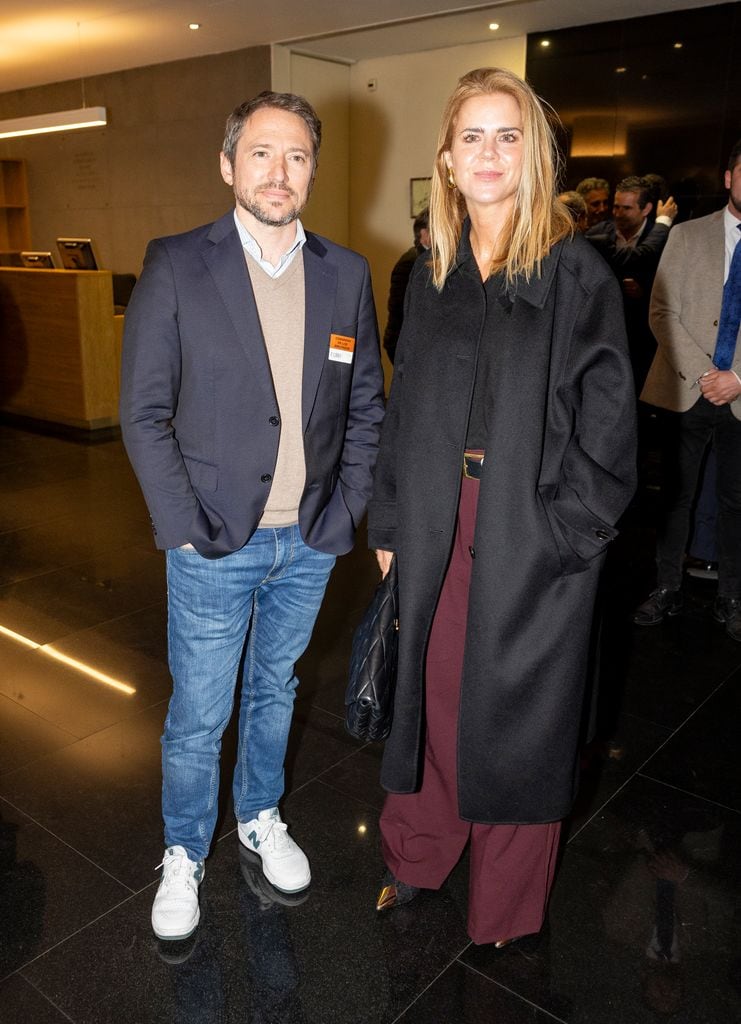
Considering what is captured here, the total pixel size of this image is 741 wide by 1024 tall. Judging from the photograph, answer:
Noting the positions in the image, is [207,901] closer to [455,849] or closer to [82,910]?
[82,910]

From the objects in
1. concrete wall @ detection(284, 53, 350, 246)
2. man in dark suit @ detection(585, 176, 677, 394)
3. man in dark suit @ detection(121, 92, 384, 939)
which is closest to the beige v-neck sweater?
man in dark suit @ detection(121, 92, 384, 939)

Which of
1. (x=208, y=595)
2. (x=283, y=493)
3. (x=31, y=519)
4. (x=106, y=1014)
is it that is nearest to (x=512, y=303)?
(x=283, y=493)

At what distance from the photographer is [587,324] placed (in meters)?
1.62

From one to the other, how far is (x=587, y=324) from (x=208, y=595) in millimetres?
950

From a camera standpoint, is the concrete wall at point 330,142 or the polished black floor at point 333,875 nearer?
the polished black floor at point 333,875

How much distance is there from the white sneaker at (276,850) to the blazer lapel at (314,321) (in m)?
1.04

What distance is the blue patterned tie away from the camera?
3.46m

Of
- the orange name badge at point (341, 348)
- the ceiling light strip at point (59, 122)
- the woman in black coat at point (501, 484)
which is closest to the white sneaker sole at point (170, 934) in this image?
the woman in black coat at point (501, 484)

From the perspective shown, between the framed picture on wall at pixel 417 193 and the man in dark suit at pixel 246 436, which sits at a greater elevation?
the framed picture on wall at pixel 417 193

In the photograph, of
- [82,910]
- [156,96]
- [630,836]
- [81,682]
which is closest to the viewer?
[82,910]

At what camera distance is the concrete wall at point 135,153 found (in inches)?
355

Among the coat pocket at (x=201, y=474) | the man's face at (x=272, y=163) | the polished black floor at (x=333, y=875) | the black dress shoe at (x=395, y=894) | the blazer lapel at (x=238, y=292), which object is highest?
the man's face at (x=272, y=163)

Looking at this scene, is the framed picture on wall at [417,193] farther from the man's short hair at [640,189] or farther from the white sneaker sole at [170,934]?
the white sneaker sole at [170,934]

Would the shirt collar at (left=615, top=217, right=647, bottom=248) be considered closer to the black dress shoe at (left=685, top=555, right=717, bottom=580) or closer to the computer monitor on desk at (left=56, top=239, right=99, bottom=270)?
the black dress shoe at (left=685, top=555, right=717, bottom=580)
